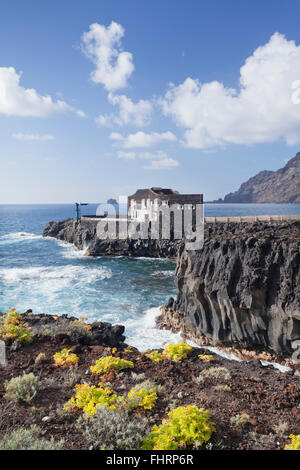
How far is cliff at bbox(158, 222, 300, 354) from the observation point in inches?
613

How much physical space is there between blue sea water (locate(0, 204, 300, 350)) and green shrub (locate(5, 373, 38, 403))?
1123 centimetres

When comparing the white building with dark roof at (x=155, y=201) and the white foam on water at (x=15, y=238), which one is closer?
the white building with dark roof at (x=155, y=201)

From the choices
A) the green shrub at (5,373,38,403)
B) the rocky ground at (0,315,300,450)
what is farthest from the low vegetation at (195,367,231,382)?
the green shrub at (5,373,38,403)

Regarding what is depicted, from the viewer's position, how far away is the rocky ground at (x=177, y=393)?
16.8 ft

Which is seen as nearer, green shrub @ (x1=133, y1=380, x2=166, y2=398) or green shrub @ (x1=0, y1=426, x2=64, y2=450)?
green shrub @ (x1=0, y1=426, x2=64, y2=450)

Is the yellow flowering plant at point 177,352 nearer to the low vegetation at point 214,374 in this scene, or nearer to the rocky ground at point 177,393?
the rocky ground at point 177,393

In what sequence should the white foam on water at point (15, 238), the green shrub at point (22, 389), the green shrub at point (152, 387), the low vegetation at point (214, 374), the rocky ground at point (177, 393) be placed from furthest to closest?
1. the white foam on water at point (15, 238)
2. the low vegetation at point (214, 374)
3. the green shrub at point (152, 387)
4. the green shrub at point (22, 389)
5. the rocky ground at point (177, 393)

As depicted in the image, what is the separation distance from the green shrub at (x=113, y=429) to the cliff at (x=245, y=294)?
1245cm

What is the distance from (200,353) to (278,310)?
25.5ft

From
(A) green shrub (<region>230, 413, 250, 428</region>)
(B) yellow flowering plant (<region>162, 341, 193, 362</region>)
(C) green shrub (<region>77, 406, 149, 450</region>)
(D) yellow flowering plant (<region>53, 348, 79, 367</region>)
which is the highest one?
(C) green shrub (<region>77, 406, 149, 450</region>)

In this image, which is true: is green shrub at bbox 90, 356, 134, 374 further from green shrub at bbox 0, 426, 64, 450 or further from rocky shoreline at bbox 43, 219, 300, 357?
rocky shoreline at bbox 43, 219, 300, 357

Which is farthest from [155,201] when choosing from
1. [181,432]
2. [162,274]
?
[181,432]

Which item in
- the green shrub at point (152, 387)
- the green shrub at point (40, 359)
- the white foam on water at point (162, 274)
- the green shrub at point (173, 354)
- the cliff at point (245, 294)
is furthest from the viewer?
the white foam on water at point (162, 274)

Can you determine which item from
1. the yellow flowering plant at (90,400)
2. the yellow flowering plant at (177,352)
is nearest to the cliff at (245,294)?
the yellow flowering plant at (177,352)
